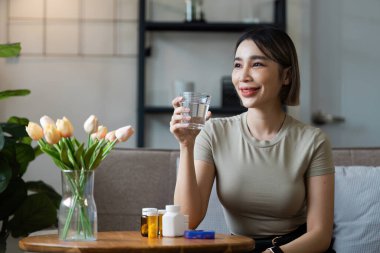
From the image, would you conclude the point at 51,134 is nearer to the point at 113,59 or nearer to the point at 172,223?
the point at 172,223

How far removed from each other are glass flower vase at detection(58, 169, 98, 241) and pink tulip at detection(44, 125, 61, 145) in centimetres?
8

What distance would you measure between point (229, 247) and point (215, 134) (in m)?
0.66

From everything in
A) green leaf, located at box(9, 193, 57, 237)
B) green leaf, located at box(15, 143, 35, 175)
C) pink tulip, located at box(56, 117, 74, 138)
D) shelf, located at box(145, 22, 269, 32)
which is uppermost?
shelf, located at box(145, 22, 269, 32)

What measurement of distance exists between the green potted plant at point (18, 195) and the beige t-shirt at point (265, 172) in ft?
3.05

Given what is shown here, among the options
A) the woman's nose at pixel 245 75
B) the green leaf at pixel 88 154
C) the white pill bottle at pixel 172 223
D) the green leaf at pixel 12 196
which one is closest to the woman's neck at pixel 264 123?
the woman's nose at pixel 245 75

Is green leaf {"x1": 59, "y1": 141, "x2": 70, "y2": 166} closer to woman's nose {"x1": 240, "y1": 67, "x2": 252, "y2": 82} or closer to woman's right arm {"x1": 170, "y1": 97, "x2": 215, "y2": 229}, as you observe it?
woman's right arm {"x1": 170, "y1": 97, "x2": 215, "y2": 229}

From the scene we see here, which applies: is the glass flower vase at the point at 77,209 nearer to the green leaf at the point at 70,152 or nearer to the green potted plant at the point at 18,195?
the green leaf at the point at 70,152

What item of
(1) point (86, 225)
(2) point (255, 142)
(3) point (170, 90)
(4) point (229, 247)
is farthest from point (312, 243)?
(3) point (170, 90)

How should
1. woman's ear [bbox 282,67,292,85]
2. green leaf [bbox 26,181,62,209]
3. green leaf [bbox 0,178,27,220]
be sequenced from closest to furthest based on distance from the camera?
woman's ear [bbox 282,67,292,85] < green leaf [bbox 0,178,27,220] < green leaf [bbox 26,181,62,209]

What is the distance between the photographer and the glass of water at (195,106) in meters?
1.94

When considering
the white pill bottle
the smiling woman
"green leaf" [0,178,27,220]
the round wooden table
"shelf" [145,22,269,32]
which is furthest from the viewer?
"shelf" [145,22,269,32]

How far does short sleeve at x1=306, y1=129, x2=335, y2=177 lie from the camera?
2.29m

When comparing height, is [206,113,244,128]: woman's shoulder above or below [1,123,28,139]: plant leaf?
above

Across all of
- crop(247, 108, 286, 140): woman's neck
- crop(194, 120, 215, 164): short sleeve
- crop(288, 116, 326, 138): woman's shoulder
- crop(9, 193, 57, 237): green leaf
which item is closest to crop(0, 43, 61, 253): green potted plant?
crop(9, 193, 57, 237): green leaf
